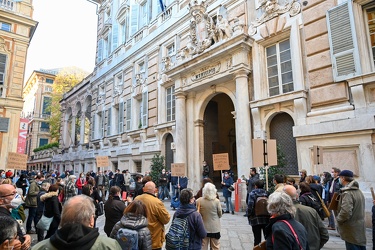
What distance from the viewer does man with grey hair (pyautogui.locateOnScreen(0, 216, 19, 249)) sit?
221 cm

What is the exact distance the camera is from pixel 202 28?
13117mm

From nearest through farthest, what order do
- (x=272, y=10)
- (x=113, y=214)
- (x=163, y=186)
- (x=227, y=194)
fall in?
(x=113, y=214) < (x=227, y=194) < (x=272, y=10) < (x=163, y=186)

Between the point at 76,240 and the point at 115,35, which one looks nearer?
the point at 76,240

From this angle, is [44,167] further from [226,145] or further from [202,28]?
[202,28]

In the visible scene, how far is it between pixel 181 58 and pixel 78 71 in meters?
38.2

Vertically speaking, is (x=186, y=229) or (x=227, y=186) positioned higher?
(x=227, y=186)

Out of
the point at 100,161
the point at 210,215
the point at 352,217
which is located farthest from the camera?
the point at 100,161

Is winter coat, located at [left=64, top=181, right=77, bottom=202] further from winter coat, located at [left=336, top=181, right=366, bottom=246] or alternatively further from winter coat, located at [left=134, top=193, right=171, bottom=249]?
winter coat, located at [left=336, top=181, right=366, bottom=246]

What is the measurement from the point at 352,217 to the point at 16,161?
997 centimetres

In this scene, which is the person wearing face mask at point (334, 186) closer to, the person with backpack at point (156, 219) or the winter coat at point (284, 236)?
the winter coat at point (284, 236)

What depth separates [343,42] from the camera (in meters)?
8.16

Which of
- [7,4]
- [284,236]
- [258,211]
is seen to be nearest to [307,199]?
[258,211]

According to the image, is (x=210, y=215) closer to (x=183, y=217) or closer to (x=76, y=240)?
(x=183, y=217)

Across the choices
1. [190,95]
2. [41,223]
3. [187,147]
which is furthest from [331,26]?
[41,223]
